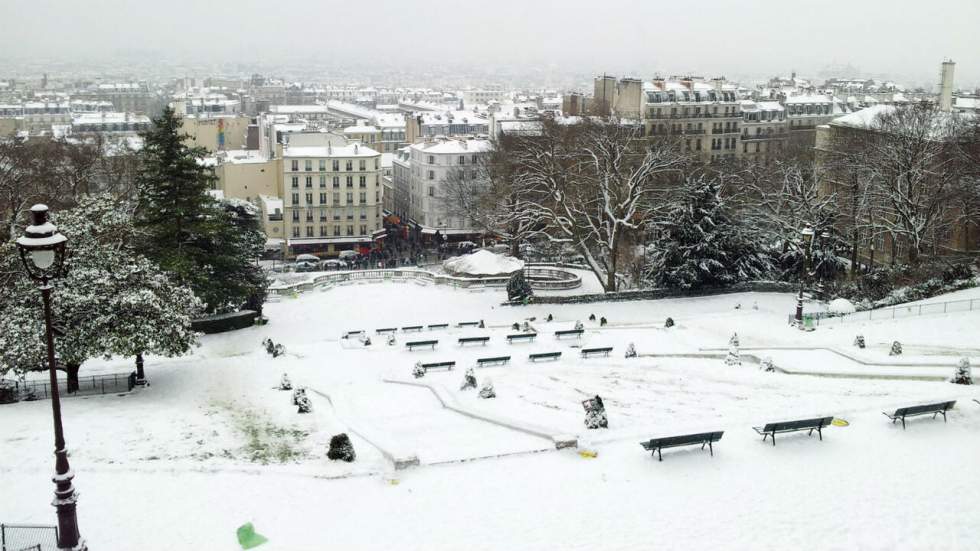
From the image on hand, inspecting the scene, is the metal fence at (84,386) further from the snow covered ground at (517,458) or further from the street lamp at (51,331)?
the street lamp at (51,331)

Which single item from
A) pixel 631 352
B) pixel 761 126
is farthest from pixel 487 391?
pixel 761 126

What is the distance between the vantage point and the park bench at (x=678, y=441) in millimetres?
17578

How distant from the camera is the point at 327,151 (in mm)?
66625

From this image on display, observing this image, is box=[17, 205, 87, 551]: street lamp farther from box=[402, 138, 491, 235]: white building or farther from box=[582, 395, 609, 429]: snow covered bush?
box=[402, 138, 491, 235]: white building

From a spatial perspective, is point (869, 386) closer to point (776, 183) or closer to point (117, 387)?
point (117, 387)

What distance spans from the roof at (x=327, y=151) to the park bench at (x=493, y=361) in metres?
41.3

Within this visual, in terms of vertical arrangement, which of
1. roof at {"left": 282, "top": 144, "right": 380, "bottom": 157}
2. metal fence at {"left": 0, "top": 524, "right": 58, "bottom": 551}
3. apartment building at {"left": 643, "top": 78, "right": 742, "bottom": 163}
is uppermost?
apartment building at {"left": 643, "top": 78, "right": 742, "bottom": 163}

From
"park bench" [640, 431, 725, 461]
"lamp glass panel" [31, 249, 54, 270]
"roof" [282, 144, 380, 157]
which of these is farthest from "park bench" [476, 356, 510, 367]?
"roof" [282, 144, 380, 157]

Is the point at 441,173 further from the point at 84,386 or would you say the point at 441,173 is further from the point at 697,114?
the point at 84,386

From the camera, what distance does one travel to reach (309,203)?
217ft

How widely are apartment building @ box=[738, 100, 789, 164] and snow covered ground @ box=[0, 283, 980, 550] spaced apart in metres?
51.5

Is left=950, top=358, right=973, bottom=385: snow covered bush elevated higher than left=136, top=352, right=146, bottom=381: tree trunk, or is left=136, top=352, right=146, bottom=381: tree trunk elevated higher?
left=950, top=358, right=973, bottom=385: snow covered bush

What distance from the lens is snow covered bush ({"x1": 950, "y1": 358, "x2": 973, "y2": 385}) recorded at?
23.4m

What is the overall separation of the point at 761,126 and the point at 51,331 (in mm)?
75748
